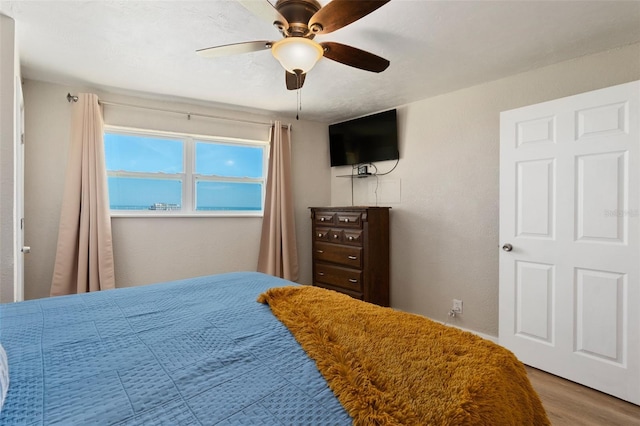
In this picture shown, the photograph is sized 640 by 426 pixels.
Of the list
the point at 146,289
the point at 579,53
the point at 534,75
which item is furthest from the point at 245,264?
the point at 579,53

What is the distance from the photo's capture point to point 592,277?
2074 millimetres

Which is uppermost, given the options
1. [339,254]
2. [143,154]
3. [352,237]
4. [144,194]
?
[143,154]

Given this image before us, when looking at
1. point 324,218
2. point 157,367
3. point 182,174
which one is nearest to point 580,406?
point 157,367

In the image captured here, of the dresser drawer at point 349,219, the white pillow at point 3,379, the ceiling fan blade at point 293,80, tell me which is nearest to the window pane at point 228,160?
the dresser drawer at point 349,219

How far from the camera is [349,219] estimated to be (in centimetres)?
341

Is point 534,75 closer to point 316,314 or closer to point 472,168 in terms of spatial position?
point 472,168

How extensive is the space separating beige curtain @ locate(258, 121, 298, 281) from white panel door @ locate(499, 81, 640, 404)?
224cm

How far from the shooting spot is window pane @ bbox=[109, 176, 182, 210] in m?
3.16

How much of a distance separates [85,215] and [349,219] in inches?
97.5

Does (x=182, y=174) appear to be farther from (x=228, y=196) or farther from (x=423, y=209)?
(x=423, y=209)

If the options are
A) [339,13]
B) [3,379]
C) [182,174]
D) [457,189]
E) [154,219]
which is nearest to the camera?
[3,379]

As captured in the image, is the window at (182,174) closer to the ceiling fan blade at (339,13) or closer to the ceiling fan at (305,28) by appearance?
the ceiling fan at (305,28)

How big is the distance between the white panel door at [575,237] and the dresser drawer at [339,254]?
4.41 feet

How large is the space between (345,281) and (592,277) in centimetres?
207
